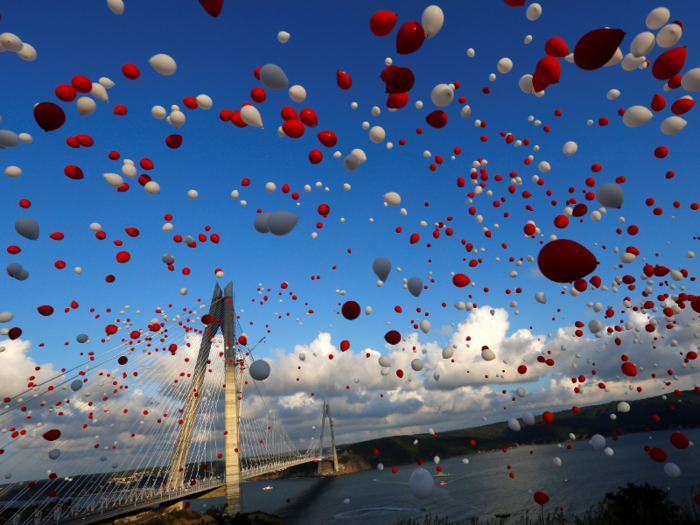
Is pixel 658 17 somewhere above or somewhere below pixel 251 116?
above

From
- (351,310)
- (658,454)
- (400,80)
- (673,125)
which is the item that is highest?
(400,80)

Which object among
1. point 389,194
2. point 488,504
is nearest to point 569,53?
point 389,194

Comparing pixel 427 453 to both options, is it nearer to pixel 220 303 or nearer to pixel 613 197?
pixel 220 303

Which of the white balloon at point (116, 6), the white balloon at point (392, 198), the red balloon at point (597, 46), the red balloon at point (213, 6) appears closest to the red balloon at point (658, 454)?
the white balloon at point (392, 198)

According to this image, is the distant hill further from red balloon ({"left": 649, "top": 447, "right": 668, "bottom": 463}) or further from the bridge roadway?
red balloon ({"left": 649, "top": 447, "right": 668, "bottom": 463})

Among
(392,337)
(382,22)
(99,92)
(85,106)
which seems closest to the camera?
(382,22)

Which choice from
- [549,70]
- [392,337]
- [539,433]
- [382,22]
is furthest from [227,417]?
[539,433]

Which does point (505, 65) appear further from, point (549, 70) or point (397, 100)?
point (397, 100)
